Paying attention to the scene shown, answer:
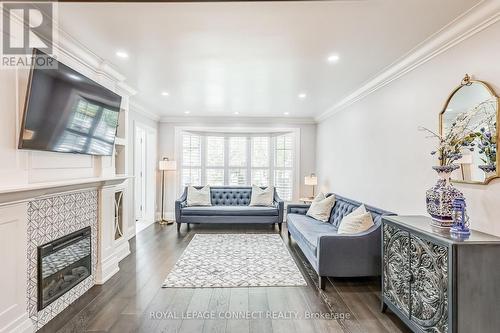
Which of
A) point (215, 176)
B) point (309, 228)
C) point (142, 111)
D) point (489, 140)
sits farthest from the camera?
point (215, 176)

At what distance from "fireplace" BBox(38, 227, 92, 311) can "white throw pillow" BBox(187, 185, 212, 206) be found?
116 inches

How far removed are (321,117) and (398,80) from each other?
300 cm

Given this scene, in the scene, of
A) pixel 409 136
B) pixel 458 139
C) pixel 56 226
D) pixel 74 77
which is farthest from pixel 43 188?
pixel 409 136

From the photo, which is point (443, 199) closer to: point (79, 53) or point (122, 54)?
point (122, 54)

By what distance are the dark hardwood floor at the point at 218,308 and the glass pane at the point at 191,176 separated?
343 centimetres

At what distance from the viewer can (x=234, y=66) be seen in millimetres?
3215

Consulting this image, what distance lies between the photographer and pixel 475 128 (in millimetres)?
2168

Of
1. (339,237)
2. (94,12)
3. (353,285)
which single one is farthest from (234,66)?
(353,285)

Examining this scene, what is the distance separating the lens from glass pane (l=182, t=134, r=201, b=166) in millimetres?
6812

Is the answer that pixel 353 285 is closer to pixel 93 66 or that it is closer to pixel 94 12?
pixel 94 12

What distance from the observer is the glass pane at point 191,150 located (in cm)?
681

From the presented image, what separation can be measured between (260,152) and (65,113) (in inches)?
201

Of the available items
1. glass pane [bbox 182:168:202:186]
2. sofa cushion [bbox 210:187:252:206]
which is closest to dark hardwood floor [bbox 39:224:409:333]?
sofa cushion [bbox 210:187:252:206]

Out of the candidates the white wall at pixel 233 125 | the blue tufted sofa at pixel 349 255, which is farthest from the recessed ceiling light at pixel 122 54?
the white wall at pixel 233 125
